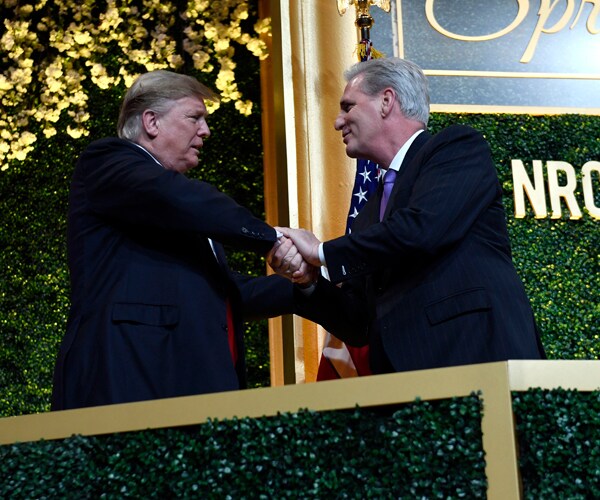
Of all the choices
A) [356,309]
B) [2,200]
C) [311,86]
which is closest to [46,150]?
[2,200]

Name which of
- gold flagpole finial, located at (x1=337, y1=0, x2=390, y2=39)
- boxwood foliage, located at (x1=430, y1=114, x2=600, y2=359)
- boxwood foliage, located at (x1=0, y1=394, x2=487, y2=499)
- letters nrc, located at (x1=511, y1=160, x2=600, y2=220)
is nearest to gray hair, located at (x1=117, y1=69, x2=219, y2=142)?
boxwood foliage, located at (x1=0, y1=394, x2=487, y2=499)

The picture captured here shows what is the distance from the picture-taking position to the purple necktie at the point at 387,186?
2.50 m

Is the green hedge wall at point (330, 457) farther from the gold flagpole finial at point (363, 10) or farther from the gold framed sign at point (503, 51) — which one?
the gold framed sign at point (503, 51)

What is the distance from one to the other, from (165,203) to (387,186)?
59 centimetres

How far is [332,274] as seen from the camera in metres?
2.25

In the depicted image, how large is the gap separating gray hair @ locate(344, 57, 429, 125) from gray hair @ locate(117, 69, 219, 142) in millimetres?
473

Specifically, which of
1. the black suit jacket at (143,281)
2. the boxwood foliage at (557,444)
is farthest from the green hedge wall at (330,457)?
the black suit jacket at (143,281)

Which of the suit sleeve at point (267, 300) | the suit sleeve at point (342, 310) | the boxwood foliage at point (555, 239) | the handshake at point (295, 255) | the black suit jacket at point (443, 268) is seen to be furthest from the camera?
the boxwood foliage at point (555, 239)

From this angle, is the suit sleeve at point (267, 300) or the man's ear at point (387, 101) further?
the suit sleeve at point (267, 300)

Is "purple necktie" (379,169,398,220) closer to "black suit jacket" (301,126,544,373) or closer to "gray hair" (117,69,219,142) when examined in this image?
"black suit jacket" (301,126,544,373)

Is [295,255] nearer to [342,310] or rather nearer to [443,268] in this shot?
[342,310]

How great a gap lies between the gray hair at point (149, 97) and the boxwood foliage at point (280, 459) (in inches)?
44.3

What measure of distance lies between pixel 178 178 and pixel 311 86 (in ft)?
7.34

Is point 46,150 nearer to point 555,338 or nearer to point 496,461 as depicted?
point 555,338
